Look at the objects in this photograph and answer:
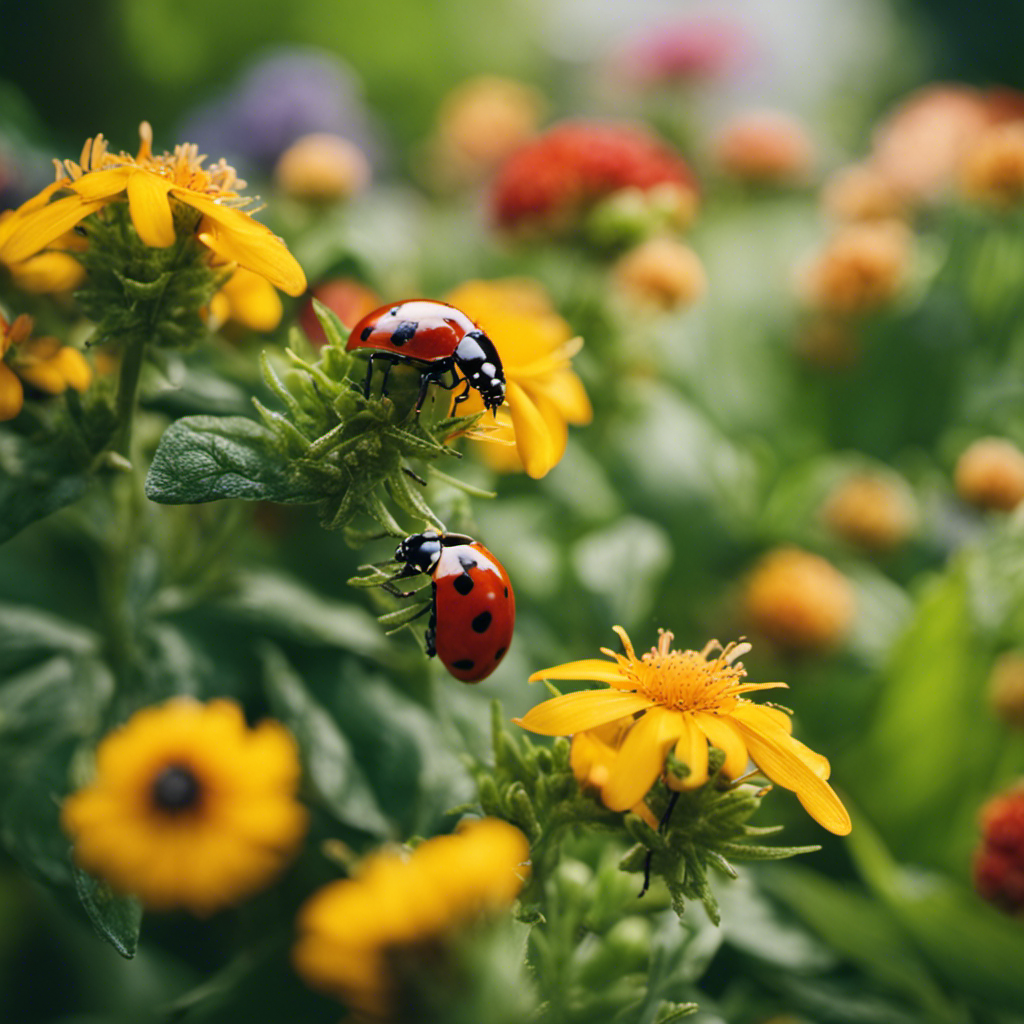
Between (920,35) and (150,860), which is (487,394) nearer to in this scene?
(150,860)

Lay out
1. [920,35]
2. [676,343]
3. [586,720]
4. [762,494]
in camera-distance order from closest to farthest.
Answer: [586,720] < [762,494] < [676,343] < [920,35]

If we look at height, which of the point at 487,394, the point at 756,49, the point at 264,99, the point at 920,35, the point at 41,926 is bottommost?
the point at 41,926

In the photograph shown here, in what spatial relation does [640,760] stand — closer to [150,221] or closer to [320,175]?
[150,221]

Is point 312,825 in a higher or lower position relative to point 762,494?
lower

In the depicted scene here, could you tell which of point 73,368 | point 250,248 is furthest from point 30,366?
point 250,248

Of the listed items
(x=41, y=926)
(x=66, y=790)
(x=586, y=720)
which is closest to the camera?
(x=586, y=720)

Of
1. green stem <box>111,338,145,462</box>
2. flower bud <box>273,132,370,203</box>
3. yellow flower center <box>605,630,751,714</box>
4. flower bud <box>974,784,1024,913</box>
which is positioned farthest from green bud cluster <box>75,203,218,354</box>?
flower bud <box>974,784,1024,913</box>

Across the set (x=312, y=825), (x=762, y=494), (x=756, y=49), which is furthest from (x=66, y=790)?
(x=756, y=49)
